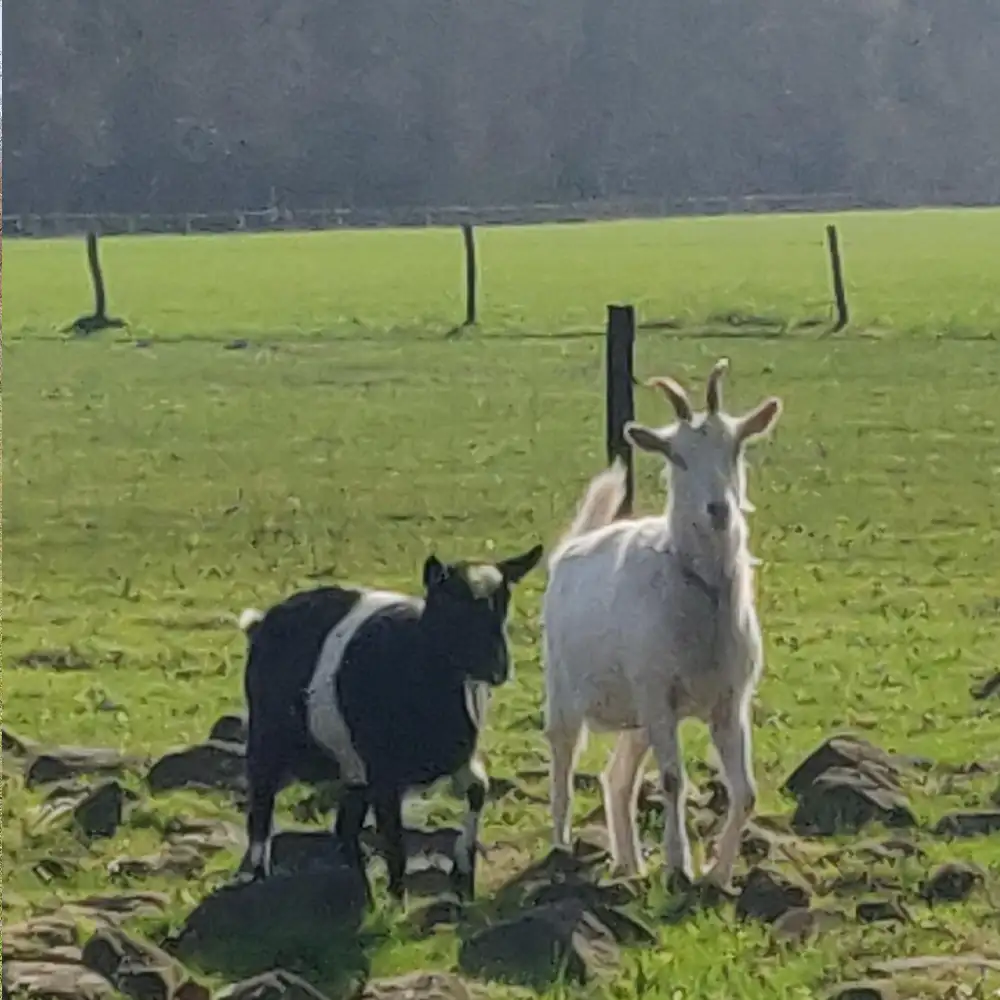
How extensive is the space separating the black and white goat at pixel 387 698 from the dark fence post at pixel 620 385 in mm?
209

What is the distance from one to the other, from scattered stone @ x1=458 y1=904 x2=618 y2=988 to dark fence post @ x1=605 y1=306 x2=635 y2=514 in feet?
2.08

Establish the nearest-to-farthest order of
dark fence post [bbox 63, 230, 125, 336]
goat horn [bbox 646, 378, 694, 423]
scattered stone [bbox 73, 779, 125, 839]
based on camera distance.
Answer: goat horn [bbox 646, 378, 694, 423] < scattered stone [bbox 73, 779, 125, 839] < dark fence post [bbox 63, 230, 125, 336]

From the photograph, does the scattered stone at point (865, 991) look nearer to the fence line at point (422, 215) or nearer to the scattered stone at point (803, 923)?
the scattered stone at point (803, 923)

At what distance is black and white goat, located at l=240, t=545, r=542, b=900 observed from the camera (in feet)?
11.0

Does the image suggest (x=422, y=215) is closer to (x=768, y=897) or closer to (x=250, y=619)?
(x=250, y=619)

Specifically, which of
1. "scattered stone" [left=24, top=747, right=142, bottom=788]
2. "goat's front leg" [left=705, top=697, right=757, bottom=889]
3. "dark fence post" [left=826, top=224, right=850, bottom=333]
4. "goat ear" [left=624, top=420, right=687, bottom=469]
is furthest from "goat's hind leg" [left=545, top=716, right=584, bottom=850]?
"dark fence post" [left=826, top=224, right=850, bottom=333]

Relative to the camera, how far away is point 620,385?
353cm

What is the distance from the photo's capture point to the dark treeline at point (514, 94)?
3.56 metres

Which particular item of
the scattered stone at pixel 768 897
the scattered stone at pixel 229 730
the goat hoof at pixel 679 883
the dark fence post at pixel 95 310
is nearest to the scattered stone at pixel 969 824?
the scattered stone at pixel 768 897

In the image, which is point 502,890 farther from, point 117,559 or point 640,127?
point 640,127

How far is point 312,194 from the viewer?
11.9 ft

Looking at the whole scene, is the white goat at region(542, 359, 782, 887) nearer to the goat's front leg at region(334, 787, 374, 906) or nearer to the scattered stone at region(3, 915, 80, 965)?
the goat's front leg at region(334, 787, 374, 906)

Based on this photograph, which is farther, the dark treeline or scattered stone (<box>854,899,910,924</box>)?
the dark treeline

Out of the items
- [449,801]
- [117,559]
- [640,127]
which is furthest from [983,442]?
[117,559]
